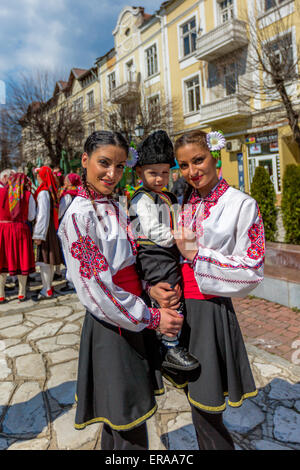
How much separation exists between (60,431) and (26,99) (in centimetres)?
2152

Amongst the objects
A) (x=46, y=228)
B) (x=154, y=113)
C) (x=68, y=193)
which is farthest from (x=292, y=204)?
(x=154, y=113)

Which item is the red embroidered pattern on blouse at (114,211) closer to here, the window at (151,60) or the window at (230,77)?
the window at (230,77)

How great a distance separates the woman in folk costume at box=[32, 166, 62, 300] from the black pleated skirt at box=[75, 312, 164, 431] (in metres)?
4.04

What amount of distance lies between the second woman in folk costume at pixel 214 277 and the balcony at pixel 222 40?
16329 millimetres

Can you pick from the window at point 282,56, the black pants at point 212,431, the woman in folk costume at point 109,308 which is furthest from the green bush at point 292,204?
the window at point 282,56

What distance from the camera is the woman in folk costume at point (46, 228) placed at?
5.40 m

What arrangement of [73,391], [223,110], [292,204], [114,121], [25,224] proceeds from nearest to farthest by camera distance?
[73,391]
[25,224]
[292,204]
[223,110]
[114,121]

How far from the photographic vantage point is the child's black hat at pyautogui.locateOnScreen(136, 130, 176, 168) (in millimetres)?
1889

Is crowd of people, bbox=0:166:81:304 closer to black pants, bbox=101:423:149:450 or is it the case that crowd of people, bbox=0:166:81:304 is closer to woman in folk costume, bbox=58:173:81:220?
woman in folk costume, bbox=58:173:81:220

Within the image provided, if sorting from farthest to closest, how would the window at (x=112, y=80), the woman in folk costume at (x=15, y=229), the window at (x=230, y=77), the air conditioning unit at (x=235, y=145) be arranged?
the window at (x=112, y=80), the air conditioning unit at (x=235, y=145), the window at (x=230, y=77), the woman in folk costume at (x=15, y=229)

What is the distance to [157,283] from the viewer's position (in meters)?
1.71

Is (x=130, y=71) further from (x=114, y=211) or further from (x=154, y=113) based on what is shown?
(x=114, y=211)

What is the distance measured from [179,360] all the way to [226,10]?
63.2ft

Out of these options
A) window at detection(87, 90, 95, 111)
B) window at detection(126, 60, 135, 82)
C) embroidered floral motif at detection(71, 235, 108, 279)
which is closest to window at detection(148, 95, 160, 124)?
window at detection(126, 60, 135, 82)
